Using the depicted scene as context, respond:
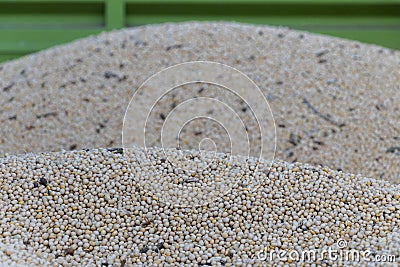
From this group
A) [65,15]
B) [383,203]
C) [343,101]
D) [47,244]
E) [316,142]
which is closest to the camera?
[47,244]

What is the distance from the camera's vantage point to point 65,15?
2.88 m

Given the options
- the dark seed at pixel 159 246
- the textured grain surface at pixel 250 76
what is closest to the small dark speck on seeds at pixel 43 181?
the dark seed at pixel 159 246

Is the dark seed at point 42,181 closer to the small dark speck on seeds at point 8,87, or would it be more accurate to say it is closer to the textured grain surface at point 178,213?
the textured grain surface at point 178,213

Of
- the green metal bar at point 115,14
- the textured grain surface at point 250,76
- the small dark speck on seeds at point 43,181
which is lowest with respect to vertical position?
the small dark speck on seeds at point 43,181

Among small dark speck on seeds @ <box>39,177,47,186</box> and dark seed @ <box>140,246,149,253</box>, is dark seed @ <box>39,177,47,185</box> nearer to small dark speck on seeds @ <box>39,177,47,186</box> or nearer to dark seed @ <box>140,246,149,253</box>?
small dark speck on seeds @ <box>39,177,47,186</box>

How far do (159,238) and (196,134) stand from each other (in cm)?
88

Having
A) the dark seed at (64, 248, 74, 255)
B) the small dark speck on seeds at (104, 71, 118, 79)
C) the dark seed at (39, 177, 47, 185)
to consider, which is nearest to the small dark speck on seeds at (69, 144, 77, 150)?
the small dark speck on seeds at (104, 71, 118, 79)

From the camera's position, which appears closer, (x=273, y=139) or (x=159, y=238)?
(x=159, y=238)

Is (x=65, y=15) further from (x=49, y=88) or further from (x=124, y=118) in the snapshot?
(x=124, y=118)

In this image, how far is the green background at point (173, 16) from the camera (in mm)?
2861

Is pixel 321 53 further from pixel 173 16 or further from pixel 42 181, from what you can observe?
pixel 42 181

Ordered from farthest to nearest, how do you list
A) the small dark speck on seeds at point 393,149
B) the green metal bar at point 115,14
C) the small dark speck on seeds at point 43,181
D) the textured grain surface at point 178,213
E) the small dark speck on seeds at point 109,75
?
the green metal bar at point 115,14
the small dark speck on seeds at point 109,75
the small dark speck on seeds at point 393,149
the small dark speck on seeds at point 43,181
the textured grain surface at point 178,213

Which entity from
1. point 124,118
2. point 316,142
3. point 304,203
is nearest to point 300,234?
point 304,203

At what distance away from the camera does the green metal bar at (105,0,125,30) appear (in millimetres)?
2797
